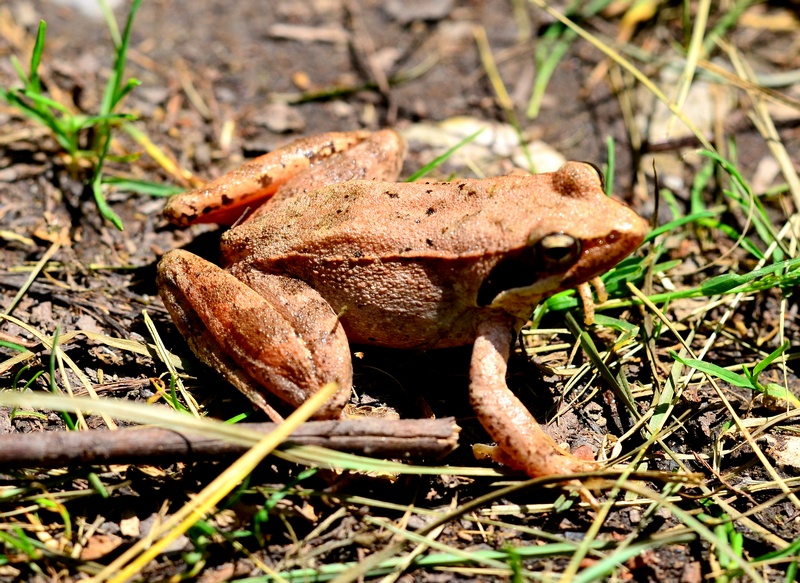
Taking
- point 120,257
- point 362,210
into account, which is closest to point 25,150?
point 120,257

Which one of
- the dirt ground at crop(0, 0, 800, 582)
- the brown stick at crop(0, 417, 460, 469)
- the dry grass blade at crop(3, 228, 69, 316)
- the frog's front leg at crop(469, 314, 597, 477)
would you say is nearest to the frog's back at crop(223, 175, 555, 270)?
the frog's front leg at crop(469, 314, 597, 477)

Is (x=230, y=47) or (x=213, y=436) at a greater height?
(x=230, y=47)

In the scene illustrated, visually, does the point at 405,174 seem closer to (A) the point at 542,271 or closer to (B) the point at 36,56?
(A) the point at 542,271

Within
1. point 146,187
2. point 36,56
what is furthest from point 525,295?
point 36,56

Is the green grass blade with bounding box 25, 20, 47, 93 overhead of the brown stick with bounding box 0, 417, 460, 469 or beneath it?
overhead

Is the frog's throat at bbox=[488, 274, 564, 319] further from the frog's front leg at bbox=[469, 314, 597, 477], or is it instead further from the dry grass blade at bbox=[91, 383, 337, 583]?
the dry grass blade at bbox=[91, 383, 337, 583]

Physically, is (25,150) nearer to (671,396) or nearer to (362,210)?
(362,210)

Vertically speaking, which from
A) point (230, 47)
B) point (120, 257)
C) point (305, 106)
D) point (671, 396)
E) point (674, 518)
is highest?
point (230, 47)

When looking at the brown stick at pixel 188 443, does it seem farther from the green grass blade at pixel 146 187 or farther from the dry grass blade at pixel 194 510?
the green grass blade at pixel 146 187
